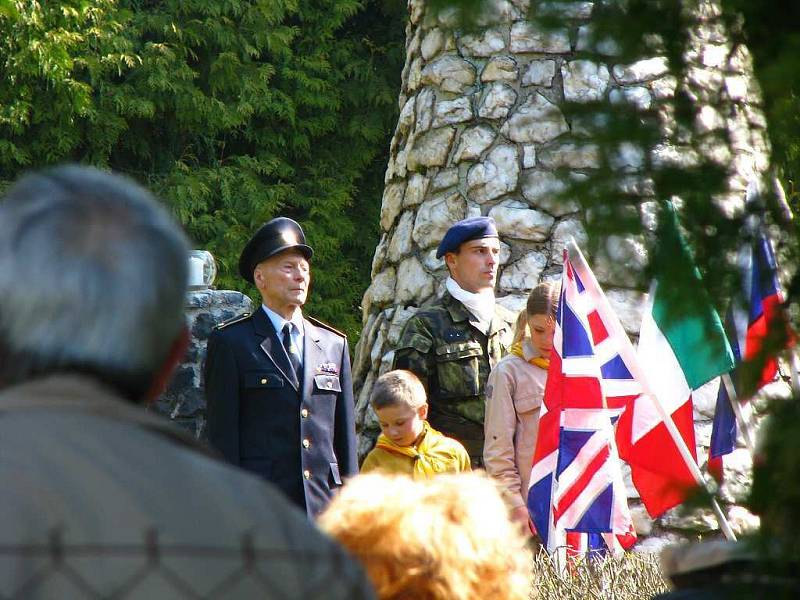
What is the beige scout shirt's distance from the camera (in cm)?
498

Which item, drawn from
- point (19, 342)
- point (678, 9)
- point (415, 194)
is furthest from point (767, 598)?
point (415, 194)

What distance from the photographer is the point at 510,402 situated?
4988mm

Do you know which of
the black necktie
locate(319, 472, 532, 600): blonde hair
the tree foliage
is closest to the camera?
locate(319, 472, 532, 600): blonde hair

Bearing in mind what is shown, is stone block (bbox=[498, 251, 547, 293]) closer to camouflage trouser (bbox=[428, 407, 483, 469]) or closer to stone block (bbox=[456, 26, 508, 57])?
stone block (bbox=[456, 26, 508, 57])

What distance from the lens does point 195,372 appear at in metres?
6.87

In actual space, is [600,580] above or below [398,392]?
below

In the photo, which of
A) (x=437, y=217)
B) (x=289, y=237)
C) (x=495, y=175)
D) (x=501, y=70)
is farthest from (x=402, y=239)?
(x=289, y=237)

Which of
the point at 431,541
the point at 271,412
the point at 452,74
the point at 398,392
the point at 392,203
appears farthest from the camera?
the point at 392,203

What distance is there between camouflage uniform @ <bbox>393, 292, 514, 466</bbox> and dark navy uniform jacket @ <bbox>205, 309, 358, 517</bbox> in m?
0.49

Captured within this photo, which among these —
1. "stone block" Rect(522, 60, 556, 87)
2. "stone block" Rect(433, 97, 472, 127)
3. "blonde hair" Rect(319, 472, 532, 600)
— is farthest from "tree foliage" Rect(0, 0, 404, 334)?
"blonde hair" Rect(319, 472, 532, 600)

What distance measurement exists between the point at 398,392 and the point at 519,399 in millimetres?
581

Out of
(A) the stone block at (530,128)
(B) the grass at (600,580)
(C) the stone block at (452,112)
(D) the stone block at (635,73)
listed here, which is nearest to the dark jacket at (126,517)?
(D) the stone block at (635,73)

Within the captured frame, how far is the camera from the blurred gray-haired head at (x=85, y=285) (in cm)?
134

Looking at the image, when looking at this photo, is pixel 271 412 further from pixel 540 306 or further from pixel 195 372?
pixel 195 372
